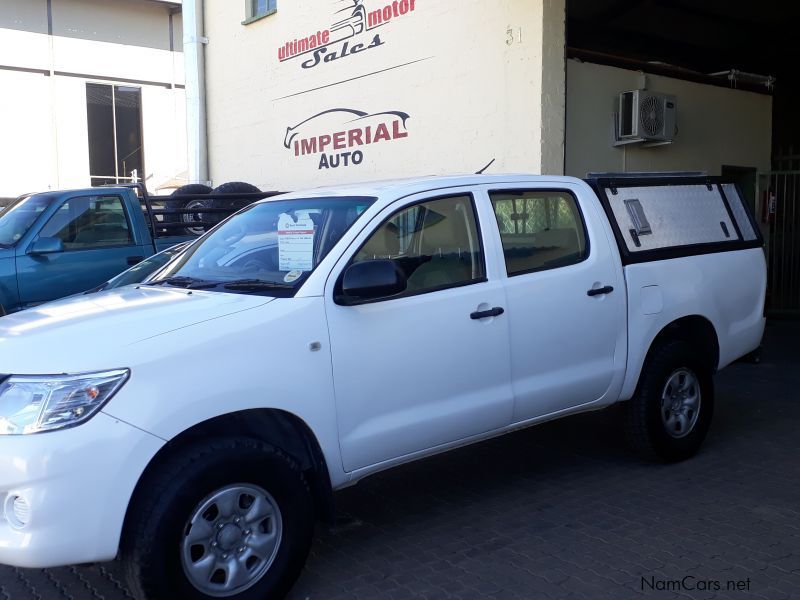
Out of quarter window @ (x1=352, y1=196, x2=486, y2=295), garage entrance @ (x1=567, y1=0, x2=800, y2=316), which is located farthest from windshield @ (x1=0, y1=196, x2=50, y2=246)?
garage entrance @ (x1=567, y1=0, x2=800, y2=316)

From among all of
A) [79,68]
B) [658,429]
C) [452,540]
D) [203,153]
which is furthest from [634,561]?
[79,68]

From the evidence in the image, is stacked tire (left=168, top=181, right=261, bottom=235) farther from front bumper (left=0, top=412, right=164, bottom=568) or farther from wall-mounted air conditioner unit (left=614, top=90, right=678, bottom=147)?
front bumper (left=0, top=412, right=164, bottom=568)

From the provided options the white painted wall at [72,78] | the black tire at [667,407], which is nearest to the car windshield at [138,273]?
the black tire at [667,407]

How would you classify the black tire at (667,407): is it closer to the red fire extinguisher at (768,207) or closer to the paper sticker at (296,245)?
the paper sticker at (296,245)

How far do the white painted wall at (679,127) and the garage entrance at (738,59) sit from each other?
5 centimetres

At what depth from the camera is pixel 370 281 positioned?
374cm

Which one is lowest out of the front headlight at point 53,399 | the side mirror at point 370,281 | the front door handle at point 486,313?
the front headlight at point 53,399

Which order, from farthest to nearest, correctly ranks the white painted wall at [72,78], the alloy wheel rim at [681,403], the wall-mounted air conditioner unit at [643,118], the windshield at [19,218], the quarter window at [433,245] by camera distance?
the white painted wall at [72,78] → the wall-mounted air conditioner unit at [643,118] → the windshield at [19,218] → the alloy wheel rim at [681,403] → the quarter window at [433,245]

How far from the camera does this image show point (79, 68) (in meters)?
25.0

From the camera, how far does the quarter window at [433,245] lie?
416 cm

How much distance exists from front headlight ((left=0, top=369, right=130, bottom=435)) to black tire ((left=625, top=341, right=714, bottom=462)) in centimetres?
337

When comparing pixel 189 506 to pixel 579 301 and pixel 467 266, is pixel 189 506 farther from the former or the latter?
pixel 579 301

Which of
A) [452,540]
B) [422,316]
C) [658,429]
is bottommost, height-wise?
[452,540]

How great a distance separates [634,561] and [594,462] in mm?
1633
